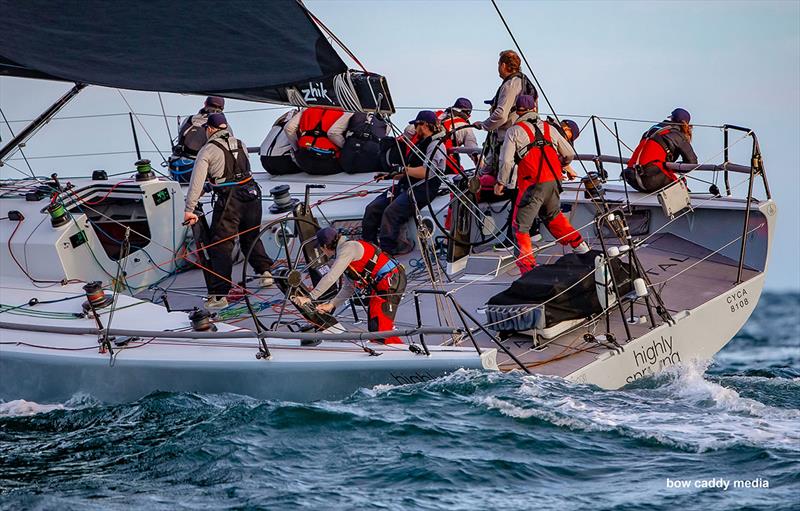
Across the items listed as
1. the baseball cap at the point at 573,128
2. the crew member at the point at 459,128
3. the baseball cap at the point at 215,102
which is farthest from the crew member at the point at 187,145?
the baseball cap at the point at 573,128

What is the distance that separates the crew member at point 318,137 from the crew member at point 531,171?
2769 millimetres

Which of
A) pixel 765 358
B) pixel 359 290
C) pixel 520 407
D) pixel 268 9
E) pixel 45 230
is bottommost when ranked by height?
pixel 765 358

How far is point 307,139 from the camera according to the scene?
1228 centimetres

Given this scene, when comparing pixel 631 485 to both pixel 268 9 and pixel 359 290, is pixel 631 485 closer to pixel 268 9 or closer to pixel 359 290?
pixel 359 290

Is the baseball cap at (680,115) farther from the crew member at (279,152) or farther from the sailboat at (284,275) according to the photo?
the crew member at (279,152)

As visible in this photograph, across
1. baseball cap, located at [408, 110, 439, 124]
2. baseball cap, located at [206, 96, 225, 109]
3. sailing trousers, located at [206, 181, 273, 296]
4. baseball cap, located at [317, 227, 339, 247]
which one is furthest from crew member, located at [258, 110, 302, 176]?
baseball cap, located at [317, 227, 339, 247]

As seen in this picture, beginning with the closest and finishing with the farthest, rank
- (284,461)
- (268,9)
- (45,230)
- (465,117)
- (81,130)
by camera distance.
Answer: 1. (284,461)
2. (268,9)
3. (45,230)
4. (465,117)
5. (81,130)

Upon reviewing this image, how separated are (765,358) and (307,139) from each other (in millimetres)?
7915

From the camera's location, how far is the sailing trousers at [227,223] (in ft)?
32.8

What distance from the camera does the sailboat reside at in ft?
26.9

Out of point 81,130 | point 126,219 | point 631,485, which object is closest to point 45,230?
point 126,219

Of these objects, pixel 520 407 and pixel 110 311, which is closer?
pixel 520 407

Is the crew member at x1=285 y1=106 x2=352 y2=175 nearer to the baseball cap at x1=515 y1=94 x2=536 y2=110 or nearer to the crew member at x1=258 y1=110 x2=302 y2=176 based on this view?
the crew member at x1=258 y1=110 x2=302 y2=176

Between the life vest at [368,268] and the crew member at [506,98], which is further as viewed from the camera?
the crew member at [506,98]
